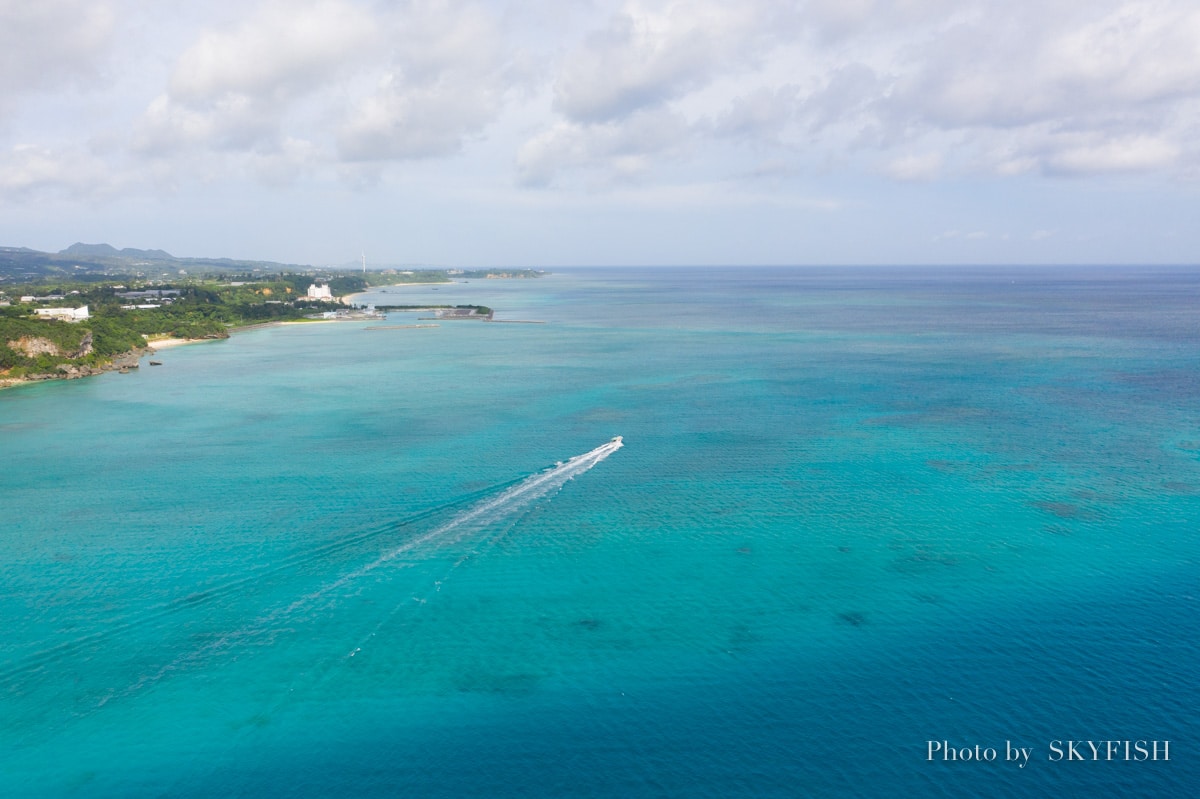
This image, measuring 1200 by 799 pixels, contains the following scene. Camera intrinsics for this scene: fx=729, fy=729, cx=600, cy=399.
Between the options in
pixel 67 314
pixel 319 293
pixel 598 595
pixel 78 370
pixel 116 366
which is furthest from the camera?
pixel 319 293

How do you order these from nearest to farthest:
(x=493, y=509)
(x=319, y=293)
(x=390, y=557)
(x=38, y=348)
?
(x=390, y=557)
(x=493, y=509)
(x=38, y=348)
(x=319, y=293)

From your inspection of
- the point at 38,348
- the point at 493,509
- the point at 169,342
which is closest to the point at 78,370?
the point at 38,348

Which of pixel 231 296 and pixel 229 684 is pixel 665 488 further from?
pixel 231 296

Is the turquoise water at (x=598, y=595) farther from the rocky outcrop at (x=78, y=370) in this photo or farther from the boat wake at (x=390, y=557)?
the rocky outcrop at (x=78, y=370)

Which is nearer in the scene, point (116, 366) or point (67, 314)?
point (116, 366)

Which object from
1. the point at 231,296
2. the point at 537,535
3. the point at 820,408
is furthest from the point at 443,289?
the point at 537,535

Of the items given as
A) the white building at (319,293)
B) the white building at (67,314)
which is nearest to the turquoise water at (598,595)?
the white building at (67,314)

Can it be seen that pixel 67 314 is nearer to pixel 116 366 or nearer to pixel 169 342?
pixel 169 342
